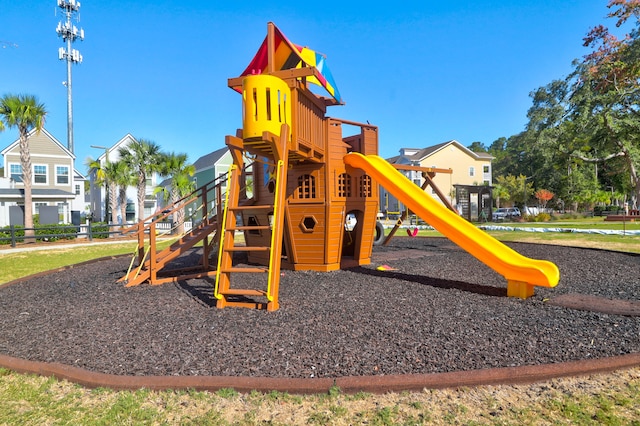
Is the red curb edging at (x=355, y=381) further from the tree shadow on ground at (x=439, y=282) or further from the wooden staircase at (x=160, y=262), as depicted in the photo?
the wooden staircase at (x=160, y=262)

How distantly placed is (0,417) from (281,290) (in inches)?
171

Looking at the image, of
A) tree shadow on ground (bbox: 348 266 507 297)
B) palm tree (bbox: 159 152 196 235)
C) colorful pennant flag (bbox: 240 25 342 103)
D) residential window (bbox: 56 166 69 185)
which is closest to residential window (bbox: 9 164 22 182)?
residential window (bbox: 56 166 69 185)

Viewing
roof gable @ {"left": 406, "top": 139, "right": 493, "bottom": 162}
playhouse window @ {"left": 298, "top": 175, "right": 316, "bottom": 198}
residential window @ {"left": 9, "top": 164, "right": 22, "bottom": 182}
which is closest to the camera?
playhouse window @ {"left": 298, "top": 175, "right": 316, "bottom": 198}

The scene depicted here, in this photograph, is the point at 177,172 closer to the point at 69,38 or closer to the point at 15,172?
the point at 15,172

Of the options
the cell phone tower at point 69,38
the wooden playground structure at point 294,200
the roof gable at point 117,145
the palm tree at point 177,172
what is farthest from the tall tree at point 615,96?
the cell phone tower at point 69,38

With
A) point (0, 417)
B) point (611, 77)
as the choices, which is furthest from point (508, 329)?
point (611, 77)

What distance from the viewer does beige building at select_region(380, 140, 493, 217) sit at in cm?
4978

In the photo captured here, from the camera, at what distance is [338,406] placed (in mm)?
3006

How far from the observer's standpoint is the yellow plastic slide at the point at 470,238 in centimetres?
611

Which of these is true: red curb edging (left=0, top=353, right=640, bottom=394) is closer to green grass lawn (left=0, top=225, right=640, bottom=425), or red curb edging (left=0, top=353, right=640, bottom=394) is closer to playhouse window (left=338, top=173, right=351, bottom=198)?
green grass lawn (left=0, top=225, right=640, bottom=425)

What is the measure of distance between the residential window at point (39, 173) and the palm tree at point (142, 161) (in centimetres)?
794

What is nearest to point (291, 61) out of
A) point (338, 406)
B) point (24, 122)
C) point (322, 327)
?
point (322, 327)

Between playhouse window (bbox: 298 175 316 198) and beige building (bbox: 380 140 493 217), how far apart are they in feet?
135

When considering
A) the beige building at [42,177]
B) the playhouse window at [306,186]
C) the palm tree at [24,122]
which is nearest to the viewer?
the playhouse window at [306,186]
